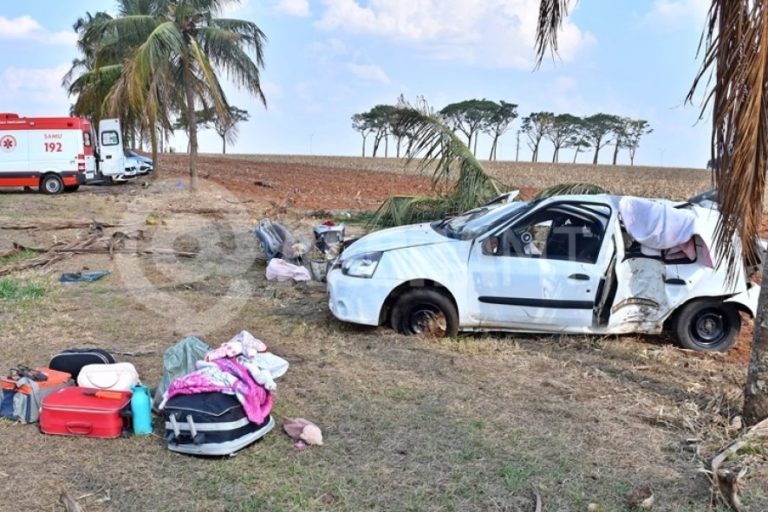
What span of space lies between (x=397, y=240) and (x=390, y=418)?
7.73 feet

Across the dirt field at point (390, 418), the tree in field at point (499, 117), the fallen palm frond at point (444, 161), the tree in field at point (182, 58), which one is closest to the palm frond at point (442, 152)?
the fallen palm frond at point (444, 161)

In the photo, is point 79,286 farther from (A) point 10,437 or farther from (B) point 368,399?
(B) point 368,399

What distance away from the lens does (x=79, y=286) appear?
27.0ft

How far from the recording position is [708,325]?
602 cm

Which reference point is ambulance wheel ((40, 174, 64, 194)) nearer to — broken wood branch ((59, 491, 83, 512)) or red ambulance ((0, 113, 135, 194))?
red ambulance ((0, 113, 135, 194))

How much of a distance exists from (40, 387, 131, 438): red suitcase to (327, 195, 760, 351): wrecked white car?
245 centimetres

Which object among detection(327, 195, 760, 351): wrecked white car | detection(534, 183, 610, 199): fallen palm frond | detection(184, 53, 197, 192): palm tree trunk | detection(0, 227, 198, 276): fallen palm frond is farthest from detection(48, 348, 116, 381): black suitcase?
detection(184, 53, 197, 192): palm tree trunk

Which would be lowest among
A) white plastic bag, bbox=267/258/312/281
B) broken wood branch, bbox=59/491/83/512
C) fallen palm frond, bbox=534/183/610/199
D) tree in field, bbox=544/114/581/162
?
broken wood branch, bbox=59/491/83/512

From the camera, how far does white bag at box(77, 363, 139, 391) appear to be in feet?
14.1

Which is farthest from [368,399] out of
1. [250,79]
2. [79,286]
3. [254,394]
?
[250,79]

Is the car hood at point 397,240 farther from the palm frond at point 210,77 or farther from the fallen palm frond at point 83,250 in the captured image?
the palm frond at point 210,77

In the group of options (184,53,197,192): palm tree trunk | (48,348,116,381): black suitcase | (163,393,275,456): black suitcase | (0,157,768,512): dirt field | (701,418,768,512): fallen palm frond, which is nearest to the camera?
(701,418,768,512): fallen palm frond

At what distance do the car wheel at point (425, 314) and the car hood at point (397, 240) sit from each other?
1.66 ft

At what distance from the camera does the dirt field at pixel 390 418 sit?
133 inches
